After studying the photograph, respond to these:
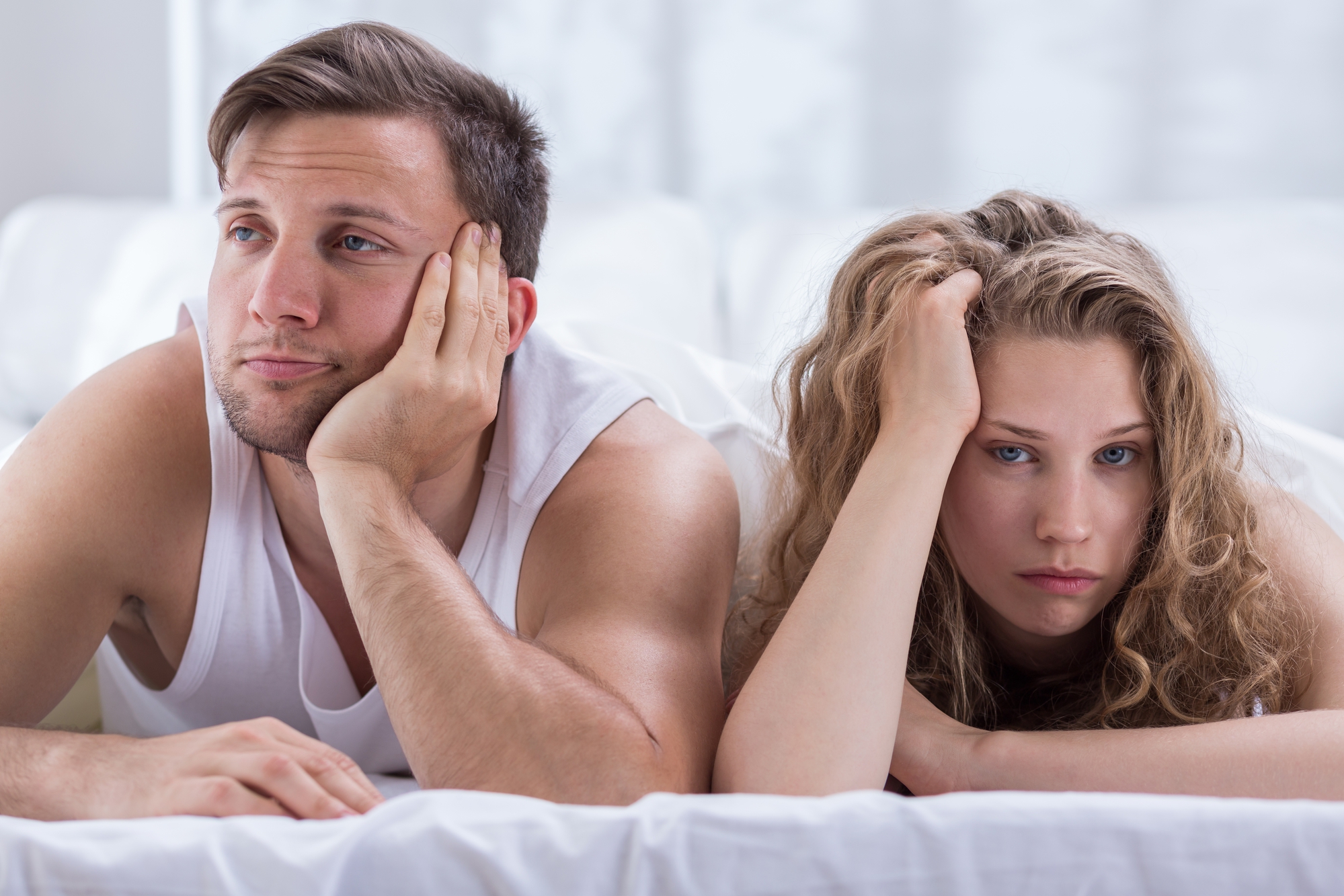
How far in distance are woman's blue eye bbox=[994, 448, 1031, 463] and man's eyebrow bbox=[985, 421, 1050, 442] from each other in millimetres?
22

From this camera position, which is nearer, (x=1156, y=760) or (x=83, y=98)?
(x=1156, y=760)

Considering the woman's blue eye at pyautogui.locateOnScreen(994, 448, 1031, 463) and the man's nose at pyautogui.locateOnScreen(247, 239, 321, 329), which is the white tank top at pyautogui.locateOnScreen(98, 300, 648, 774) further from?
the woman's blue eye at pyautogui.locateOnScreen(994, 448, 1031, 463)

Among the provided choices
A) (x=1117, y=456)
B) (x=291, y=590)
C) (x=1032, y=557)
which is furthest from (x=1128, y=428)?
(x=291, y=590)

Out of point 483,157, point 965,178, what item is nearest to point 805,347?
point 483,157

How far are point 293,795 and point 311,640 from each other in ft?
1.37

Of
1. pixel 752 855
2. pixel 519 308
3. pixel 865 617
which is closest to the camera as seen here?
pixel 752 855

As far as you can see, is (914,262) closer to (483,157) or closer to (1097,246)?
(1097,246)

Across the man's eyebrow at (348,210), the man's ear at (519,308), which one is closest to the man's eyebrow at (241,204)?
the man's eyebrow at (348,210)

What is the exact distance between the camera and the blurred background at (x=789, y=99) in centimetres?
211

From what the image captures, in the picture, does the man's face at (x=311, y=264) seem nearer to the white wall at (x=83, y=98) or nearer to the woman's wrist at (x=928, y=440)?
the woman's wrist at (x=928, y=440)

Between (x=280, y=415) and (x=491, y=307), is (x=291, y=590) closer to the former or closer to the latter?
(x=280, y=415)

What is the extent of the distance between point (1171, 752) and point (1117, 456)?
A: 10.9 inches

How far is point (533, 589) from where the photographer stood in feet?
3.70

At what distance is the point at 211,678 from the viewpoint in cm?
117
